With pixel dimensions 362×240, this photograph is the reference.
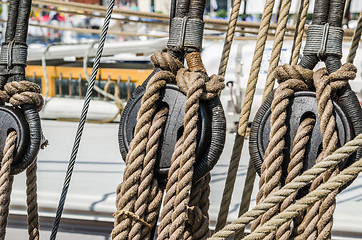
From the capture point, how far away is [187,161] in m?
0.58

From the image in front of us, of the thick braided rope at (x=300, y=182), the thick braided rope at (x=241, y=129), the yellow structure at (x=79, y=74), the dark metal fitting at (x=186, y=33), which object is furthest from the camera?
the yellow structure at (x=79, y=74)

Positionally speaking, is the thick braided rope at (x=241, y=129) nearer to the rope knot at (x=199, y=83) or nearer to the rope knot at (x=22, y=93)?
the rope knot at (x=199, y=83)

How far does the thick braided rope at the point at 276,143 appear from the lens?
1.89 ft

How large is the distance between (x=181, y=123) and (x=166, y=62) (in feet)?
0.30

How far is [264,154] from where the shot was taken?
0.60m

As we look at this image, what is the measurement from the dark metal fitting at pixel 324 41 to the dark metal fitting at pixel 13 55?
0.46 meters

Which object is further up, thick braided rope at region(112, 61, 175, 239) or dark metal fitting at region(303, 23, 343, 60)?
dark metal fitting at region(303, 23, 343, 60)

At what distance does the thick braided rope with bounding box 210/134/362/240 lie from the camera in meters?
0.54

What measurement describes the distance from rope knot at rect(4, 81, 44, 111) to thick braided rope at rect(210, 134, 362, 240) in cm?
Result: 37

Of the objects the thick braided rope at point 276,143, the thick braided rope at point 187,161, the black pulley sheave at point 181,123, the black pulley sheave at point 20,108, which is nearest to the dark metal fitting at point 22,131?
the black pulley sheave at point 20,108

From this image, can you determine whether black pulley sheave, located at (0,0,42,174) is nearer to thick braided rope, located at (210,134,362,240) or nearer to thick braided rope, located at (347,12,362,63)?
thick braided rope, located at (210,134,362,240)

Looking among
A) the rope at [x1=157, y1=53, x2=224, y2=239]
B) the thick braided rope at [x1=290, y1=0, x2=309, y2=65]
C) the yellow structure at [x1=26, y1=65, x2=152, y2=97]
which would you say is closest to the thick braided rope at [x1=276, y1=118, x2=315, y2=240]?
the rope at [x1=157, y1=53, x2=224, y2=239]

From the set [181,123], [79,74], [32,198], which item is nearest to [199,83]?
[181,123]

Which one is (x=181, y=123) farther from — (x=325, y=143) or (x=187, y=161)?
(x=325, y=143)
